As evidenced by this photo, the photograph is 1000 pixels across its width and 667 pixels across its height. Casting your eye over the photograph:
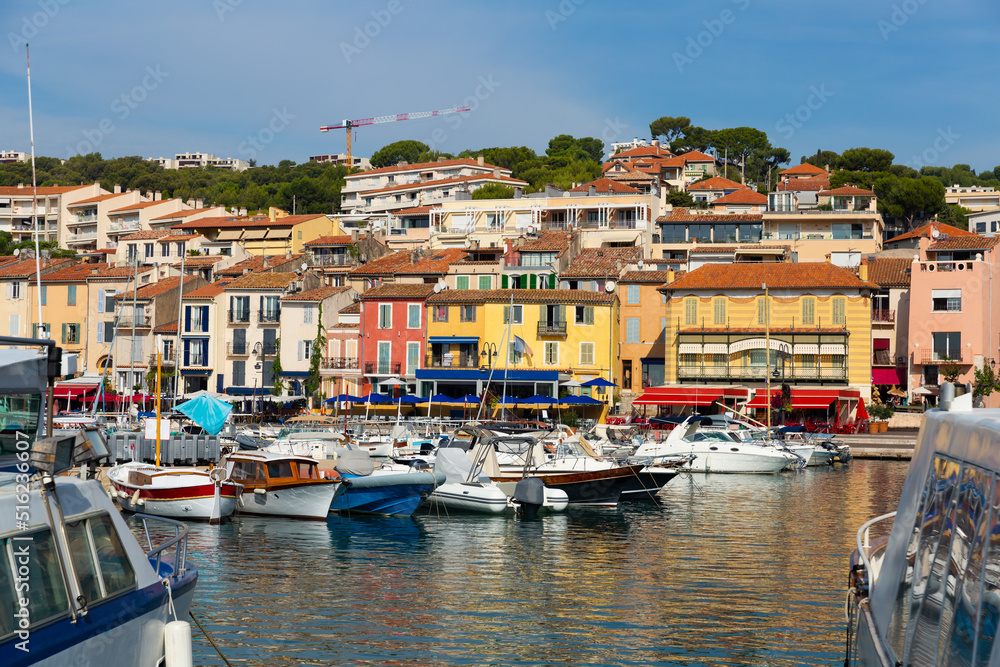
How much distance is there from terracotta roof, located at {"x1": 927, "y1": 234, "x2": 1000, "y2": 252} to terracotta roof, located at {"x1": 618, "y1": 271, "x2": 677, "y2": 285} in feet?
52.1

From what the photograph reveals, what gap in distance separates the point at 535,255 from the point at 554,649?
58299 mm

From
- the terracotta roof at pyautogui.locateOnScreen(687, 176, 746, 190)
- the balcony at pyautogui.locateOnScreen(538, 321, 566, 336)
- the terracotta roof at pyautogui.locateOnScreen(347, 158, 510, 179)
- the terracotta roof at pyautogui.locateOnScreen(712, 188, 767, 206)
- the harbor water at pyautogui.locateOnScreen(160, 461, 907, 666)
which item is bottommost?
the harbor water at pyautogui.locateOnScreen(160, 461, 907, 666)

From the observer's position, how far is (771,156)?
479 feet

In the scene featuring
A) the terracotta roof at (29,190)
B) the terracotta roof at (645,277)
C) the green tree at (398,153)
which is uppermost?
the green tree at (398,153)

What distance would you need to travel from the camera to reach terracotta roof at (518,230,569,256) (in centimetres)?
7312

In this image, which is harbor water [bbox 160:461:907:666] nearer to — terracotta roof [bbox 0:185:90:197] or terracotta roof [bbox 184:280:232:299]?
terracotta roof [bbox 184:280:232:299]

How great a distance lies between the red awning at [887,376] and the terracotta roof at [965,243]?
7.74 m

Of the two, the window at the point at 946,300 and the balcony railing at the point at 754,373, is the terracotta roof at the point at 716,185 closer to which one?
the window at the point at 946,300

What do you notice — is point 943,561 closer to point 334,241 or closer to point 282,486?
point 282,486

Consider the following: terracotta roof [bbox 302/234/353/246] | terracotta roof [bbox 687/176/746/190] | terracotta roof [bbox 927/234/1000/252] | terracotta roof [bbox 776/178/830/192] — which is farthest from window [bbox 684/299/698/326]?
terracotta roof [bbox 687/176/746/190]

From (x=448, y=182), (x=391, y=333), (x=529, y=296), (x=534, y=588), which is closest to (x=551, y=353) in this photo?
(x=529, y=296)

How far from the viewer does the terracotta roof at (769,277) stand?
6381 centimetres

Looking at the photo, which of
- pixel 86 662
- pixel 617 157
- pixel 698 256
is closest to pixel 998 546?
pixel 86 662

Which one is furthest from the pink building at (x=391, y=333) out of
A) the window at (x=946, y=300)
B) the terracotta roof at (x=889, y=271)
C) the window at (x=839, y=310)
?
the window at (x=946, y=300)
